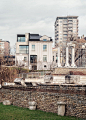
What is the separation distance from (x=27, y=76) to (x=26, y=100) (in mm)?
9883

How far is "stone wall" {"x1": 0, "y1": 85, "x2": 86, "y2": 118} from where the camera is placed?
525 inches

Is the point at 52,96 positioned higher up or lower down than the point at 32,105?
higher up

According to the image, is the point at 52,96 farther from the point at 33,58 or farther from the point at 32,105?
the point at 33,58

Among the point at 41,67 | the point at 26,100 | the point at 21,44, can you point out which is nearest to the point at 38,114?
the point at 26,100

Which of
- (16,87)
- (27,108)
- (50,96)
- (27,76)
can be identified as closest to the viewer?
(50,96)

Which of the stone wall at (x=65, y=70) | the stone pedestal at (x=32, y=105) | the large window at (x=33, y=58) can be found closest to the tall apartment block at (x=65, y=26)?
the large window at (x=33, y=58)

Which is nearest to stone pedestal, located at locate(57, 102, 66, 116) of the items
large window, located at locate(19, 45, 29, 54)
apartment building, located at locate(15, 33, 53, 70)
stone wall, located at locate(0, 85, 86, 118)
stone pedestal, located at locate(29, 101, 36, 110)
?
stone wall, located at locate(0, 85, 86, 118)

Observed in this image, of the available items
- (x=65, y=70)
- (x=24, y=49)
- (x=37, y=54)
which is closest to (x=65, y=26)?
(x=24, y=49)

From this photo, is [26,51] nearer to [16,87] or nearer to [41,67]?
[41,67]

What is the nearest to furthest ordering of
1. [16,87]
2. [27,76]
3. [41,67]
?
1. [16,87]
2. [27,76]
3. [41,67]

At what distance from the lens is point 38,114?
13836 mm

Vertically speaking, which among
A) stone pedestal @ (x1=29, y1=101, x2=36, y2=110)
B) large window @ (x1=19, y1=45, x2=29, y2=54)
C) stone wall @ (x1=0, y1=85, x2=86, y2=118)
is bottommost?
stone pedestal @ (x1=29, y1=101, x2=36, y2=110)

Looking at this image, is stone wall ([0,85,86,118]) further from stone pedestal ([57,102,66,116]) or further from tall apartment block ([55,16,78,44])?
tall apartment block ([55,16,78,44])

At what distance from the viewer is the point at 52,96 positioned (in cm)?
1466
